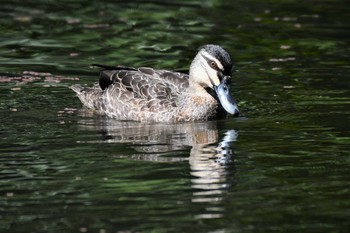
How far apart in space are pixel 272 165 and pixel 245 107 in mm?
3478

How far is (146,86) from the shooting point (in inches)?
592

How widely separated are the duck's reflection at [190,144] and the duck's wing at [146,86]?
31 cm

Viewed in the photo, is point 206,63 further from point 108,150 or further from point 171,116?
point 108,150

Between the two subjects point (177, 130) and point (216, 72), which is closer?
point (177, 130)

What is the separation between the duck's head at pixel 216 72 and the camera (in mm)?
14289

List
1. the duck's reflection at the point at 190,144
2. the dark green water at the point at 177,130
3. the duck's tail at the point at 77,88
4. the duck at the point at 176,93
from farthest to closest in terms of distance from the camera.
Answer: the duck's tail at the point at 77,88 < the duck at the point at 176,93 < the duck's reflection at the point at 190,144 < the dark green water at the point at 177,130

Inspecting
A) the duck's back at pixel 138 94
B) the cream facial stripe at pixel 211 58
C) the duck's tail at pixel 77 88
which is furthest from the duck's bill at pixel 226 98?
the duck's tail at pixel 77 88

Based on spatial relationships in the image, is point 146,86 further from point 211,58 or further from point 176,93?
point 211,58

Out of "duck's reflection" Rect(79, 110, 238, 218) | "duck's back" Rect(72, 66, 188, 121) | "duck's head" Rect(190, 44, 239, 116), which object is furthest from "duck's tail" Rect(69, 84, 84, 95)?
"duck's head" Rect(190, 44, 239, 116)

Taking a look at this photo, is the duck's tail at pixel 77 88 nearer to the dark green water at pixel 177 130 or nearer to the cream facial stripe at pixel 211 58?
the dark green water at pixel 177 130

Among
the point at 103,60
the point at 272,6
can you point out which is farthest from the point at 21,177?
the point at 272,6

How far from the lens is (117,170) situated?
1175cm

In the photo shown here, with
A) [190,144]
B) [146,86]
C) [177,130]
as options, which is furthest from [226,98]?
[190,144]

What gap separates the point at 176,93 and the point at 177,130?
2.92 feet
